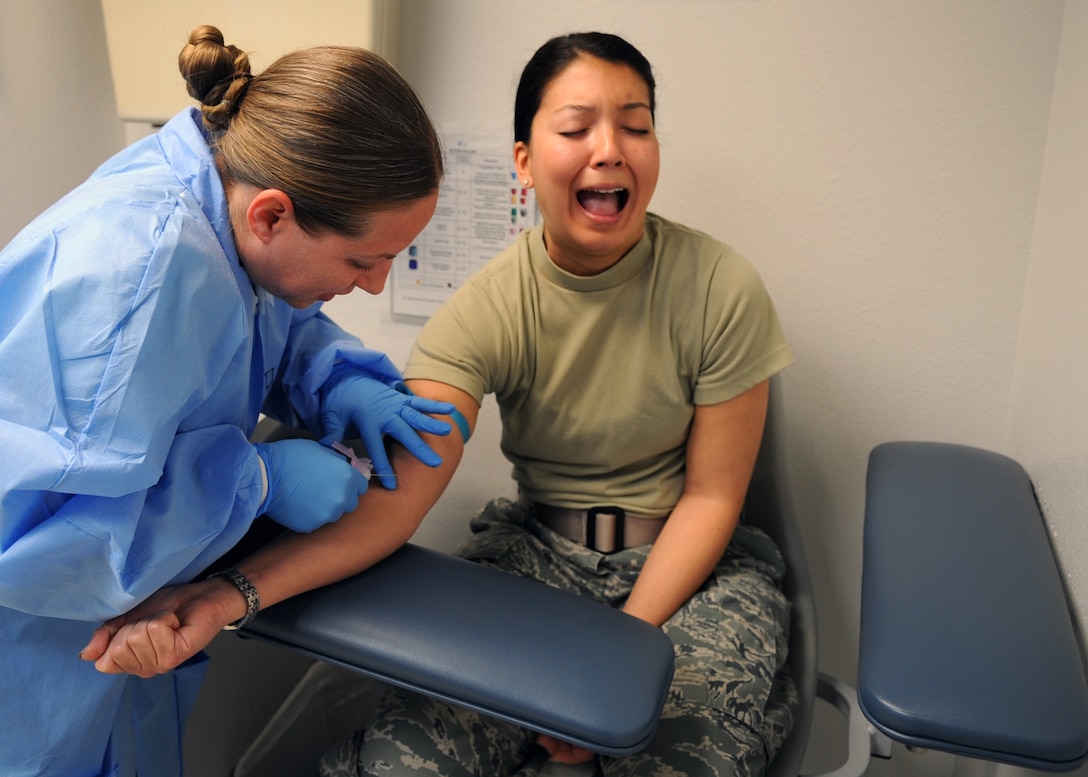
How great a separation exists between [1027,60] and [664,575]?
994mm

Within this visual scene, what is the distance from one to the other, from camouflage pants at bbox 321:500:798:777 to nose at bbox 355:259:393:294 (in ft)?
1.79

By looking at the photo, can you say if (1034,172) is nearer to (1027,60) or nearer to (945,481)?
(1027,60)

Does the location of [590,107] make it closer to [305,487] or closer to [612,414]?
[612,414]

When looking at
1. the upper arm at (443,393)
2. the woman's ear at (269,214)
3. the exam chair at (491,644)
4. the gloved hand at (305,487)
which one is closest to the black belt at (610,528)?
the upper arm at (443,393)

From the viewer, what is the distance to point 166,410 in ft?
2.97

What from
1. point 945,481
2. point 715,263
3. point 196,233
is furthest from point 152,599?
point 945,481

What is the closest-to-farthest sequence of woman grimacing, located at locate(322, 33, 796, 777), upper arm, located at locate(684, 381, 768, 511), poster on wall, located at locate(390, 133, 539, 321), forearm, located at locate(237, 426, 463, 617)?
forearm, located at locate(237, 426, 463, 617) < woman grimacing, located at locate(322, 33, 796, 777) < upper arm, located at locate(684, 381, 768, 511) < poster on wall, located at locate(390, 133, 539, 321)

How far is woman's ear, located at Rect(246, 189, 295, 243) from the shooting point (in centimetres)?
98

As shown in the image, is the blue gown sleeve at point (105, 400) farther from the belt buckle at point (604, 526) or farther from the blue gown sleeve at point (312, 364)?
the belt buckle at point (604, 526)

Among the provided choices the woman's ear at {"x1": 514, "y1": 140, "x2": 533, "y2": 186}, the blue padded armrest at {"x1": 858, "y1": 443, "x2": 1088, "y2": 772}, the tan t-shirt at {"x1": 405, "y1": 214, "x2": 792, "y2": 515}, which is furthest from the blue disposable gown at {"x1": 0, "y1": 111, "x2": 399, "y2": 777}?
the blue padded armrest at {"x1": 858, "y1": 443, "x2": 1088, "y2": 772}

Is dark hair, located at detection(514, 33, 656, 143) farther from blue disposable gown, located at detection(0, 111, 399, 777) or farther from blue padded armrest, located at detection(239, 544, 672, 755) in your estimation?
blue padded armrest, located at detection(239, 544, 672, 755)

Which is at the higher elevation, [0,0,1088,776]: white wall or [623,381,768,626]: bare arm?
[0,0,1088,776]: white wall

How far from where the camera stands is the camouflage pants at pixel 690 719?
1156 mm

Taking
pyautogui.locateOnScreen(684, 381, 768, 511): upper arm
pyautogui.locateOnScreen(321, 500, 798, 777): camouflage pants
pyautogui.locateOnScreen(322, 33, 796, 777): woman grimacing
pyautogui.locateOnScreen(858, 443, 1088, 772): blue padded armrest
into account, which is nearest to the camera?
pyautogui.locateOnScreen(858, 443, 1088, 772): blue padded armrest
